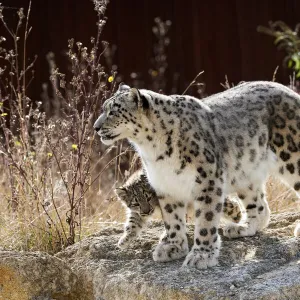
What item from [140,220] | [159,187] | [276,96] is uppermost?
[276,96]

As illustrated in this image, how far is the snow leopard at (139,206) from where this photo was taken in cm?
589

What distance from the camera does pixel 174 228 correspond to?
5.55 meters

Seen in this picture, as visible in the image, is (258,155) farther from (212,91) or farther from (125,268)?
(212,91)

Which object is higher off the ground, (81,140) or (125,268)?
(81,140)

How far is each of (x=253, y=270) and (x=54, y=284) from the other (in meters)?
1.27

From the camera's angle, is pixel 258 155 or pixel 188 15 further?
pixel 188 15

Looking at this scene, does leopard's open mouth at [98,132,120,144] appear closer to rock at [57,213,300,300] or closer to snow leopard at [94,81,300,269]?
snow leopard at [94,81,300,269]

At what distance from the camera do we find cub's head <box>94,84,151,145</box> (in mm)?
5238

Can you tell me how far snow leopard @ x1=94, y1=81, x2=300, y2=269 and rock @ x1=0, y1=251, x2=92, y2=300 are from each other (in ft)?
2.21

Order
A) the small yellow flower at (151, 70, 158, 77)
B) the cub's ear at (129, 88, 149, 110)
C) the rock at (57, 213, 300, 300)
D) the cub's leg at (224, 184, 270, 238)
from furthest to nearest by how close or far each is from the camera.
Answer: the small yellow flower at (151, 70, 158, 77)
the cub's leg at (224, 184, 270, 238)
the cub's ear at (129, 88, 149, 110)
the rock at (57, 213, 300, 300)

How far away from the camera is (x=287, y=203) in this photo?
25.2 feet

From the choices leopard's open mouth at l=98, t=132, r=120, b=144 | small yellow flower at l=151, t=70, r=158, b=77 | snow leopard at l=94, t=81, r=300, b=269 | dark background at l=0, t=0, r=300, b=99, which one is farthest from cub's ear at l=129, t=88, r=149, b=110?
dark background at l=0, t=0, r=300, b=99

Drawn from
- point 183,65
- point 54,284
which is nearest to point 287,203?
point 54,284

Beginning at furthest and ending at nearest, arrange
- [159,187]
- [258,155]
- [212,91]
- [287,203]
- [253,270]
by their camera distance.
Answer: [212,91] → [287,203] → [258,155] → [159,187] → [253,270]
